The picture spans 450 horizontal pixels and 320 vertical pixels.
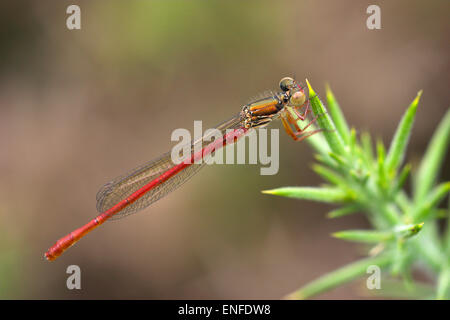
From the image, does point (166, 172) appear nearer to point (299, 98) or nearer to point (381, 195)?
point (299, 98)

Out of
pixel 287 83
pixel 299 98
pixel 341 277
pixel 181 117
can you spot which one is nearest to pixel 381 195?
pixel 341 277

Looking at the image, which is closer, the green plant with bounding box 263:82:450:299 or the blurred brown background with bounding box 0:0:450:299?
the green plant with bounding box 263:82:450:299

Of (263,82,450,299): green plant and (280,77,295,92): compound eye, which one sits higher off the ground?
(280,77,295,92): compound eye

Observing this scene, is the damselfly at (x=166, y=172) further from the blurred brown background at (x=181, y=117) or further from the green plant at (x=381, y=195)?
the blurred brown background at (x=181, y=117)

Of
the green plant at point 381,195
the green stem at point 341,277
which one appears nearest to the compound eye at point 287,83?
the green plant at point 381,195

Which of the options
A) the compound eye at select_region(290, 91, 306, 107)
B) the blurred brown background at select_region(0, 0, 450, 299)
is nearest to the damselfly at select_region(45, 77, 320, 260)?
the compound eye at select_region(290, 91, 306, 107)

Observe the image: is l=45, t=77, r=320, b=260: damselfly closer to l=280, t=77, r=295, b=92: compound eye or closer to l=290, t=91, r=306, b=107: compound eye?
Answer: l=280, t=77, r=295, b=92: compound eye

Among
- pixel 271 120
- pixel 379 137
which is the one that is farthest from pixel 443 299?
pixel 379 137
